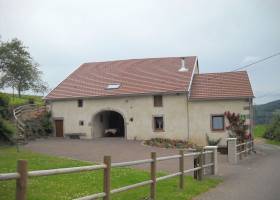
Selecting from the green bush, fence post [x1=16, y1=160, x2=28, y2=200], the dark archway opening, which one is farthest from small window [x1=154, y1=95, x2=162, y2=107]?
fence post [x1=16, y1=160, x2=28, y2=200]

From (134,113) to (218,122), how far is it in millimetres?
6978

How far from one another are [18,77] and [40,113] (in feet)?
67.4

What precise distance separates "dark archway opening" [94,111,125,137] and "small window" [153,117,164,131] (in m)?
4.88

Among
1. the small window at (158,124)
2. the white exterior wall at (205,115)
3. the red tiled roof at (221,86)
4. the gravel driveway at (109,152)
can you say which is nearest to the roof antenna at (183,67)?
the red tiled roof at (221,86)

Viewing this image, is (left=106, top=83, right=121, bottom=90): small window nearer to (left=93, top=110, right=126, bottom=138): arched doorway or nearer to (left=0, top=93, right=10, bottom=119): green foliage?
(left=93, top=110, right=126, bottom=138): arched doorway

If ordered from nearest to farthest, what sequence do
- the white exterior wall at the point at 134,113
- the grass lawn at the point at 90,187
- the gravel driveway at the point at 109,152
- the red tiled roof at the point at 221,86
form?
1. the grass lawn at the point at 90,187
2. the gravel driveway at the point at 109,152
3. the red tiled roof at the point at 221,86
4. the white exterior wall at the point at 134,113

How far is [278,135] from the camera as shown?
2062 inches

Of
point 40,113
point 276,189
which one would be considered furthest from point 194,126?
point 276,189

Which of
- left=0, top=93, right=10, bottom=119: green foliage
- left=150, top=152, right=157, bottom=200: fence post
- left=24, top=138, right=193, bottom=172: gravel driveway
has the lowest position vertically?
left=24, top=138, right=193, bottom=172: gravel driveway

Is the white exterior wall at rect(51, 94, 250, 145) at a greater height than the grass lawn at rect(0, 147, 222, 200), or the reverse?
the white exterior wall at rect(51, 94, 250, 145)

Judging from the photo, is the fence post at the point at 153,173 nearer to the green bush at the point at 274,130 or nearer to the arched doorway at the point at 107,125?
the arched doorway at the point at 107,125

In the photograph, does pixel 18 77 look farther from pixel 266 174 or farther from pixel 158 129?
pixel 266 174

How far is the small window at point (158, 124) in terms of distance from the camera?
120ft

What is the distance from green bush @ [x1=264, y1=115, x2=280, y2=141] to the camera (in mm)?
52375
